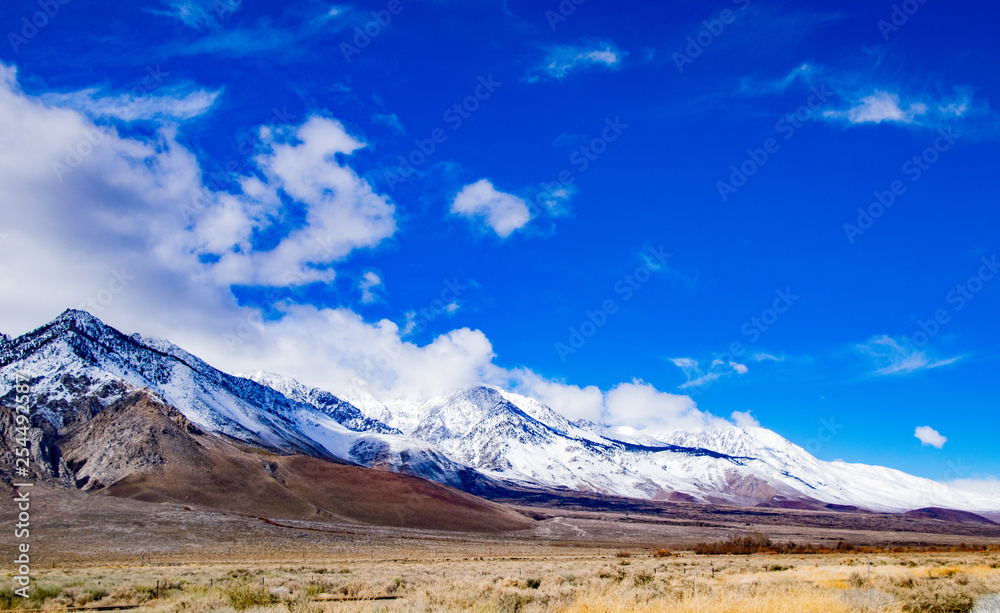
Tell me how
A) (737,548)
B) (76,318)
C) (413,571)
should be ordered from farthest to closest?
(76,318), (737,548), (413,571)

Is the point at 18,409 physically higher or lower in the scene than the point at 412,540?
higher

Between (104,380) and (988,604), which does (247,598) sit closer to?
(988,604)

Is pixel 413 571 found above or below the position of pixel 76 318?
below

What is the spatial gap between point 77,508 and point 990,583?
8375 centimetres

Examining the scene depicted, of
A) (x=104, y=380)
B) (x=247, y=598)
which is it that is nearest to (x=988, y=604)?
(x=247, y=598)

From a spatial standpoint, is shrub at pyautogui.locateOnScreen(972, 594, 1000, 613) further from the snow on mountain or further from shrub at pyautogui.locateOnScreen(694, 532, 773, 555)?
the snow on mountain

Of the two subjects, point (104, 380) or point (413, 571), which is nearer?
point (413, 571)

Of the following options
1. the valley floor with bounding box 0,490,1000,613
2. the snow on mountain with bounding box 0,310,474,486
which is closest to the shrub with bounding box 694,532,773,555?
the valley floor with bounding box 0,490,1000,613

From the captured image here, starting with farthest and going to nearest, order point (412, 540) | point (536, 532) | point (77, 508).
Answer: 1. point (536, 532)
2. point (412, 540)
3. point (77, 508)

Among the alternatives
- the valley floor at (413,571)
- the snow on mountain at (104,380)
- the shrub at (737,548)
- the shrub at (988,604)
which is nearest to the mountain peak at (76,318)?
the snow on mountain at (104,380)

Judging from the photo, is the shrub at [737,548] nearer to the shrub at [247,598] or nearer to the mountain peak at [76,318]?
the shrub at [247,598]

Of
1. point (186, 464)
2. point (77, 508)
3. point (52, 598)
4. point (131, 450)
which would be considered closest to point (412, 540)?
point (77, 508)

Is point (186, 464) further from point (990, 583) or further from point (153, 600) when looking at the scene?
point (990, 583)

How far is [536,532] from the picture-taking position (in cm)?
11050
